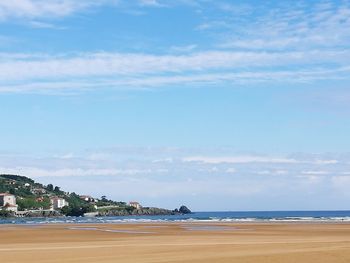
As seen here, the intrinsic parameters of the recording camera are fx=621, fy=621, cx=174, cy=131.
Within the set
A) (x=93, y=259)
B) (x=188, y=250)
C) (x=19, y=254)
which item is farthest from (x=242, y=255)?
(x=19, y=254)

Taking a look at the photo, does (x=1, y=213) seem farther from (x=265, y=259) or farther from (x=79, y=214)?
(x=265, y=259)

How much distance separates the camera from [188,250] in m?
28.3

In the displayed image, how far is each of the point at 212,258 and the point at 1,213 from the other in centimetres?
16155

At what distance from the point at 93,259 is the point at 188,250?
5.47 m

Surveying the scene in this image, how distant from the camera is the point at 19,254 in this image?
2736 centimetres

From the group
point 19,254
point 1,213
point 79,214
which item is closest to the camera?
point 19,254

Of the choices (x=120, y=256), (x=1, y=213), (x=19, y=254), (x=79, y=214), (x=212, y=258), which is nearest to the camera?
(x=212, y=258)

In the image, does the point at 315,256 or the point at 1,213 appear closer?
the point at 315,256

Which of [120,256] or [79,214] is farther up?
[79,214]

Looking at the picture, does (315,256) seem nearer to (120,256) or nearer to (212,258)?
(212,258)

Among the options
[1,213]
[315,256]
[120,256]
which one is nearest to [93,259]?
[120,256]

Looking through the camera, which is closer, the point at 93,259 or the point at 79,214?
the point at 93,259

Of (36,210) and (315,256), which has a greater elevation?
(36,210)

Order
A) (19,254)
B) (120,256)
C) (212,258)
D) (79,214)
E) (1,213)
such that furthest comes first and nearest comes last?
(79,214)
(1,213)
(19,254)
(120,256)
(212,258)
